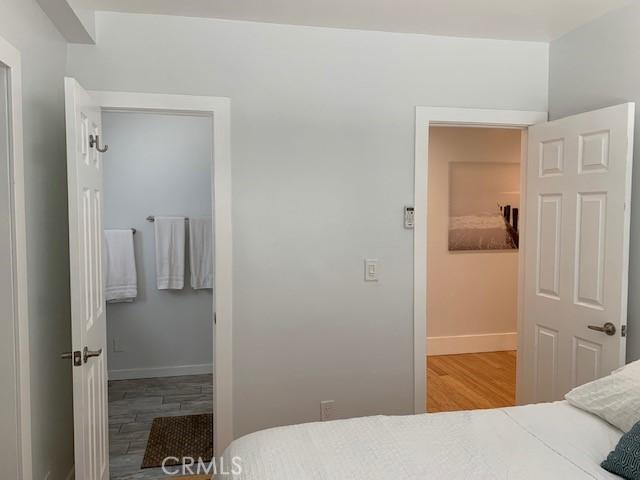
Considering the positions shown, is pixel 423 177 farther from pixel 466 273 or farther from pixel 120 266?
pixel 120 266

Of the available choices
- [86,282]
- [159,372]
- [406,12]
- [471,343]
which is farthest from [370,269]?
[471,343]

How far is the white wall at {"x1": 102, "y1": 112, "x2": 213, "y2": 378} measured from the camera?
13.3 feet

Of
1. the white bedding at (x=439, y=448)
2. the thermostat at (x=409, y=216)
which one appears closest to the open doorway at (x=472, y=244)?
the thermostat at (x=409, y=216)

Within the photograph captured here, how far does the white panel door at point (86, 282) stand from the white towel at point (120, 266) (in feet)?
5.32

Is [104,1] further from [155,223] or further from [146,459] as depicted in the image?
[146,459]

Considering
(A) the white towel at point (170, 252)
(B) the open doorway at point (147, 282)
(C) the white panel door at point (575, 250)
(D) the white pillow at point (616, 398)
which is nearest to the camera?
(D) the white pillow at point (616, 398)

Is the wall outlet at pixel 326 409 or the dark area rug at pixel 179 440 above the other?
the wall outlet at pixel 326 409

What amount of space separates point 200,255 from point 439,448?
3.08 metres

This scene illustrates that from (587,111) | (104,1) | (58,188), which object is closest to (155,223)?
(58,188)

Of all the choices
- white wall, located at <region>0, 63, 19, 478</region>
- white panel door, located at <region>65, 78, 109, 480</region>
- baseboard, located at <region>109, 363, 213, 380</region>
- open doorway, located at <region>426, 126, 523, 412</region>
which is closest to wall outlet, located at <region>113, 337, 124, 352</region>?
baseboard, located at <region>109, 363, 213, 380</region>

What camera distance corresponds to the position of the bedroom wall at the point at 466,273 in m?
4.84

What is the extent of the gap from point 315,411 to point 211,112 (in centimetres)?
175

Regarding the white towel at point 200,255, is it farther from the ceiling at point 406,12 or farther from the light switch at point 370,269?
the ceiling at point 406,12

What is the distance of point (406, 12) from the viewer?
8.07 ft
